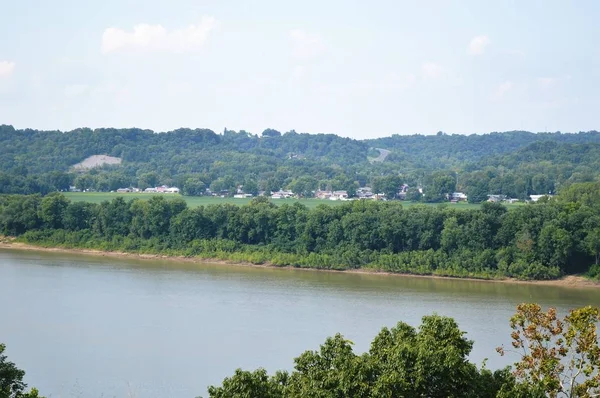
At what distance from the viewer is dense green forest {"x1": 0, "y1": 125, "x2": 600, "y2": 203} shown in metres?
73.7

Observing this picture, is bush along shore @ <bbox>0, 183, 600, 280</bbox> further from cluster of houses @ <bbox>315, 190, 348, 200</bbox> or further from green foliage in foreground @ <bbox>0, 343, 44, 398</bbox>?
cluster of houses @ <bbox>315, 190, 348, 200</bbox>

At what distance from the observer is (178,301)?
3056 cm

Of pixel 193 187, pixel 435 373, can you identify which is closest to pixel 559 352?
pixel 435 373

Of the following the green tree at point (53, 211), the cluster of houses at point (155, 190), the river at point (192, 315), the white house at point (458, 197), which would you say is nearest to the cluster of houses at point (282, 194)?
the cluster of houses at point (155, 190)

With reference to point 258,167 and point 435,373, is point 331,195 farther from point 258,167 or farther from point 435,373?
point 435,373

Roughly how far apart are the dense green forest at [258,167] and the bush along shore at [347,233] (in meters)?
20.4

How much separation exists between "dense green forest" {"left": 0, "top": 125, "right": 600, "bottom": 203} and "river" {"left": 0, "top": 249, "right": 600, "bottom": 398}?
33404 millimetres

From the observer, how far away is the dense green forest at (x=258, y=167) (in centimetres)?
7369

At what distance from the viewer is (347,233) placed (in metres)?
41.7

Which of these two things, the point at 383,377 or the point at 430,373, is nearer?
the point at 383,377

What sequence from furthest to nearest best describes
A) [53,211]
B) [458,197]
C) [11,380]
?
1. [458,197]
2. [53,211]
3. [11,380]

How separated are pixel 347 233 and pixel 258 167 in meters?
51.6

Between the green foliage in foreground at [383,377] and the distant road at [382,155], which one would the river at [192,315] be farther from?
the distant road at [382,155]

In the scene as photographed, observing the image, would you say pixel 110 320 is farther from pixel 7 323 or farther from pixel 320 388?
pixel 320 388
